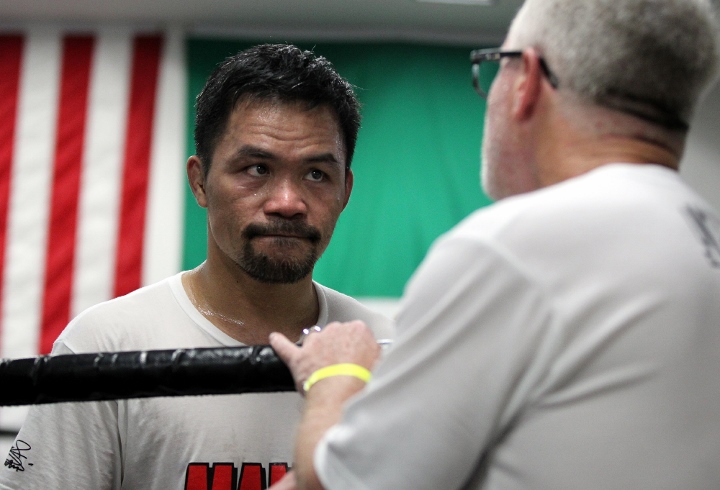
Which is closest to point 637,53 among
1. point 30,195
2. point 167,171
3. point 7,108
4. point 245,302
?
point 245,302

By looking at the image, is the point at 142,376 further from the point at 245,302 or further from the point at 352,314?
the point at 352,314

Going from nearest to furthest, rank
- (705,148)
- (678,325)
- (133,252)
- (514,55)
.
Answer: (678,325) → (514,55) → (133,252) → (705,148)

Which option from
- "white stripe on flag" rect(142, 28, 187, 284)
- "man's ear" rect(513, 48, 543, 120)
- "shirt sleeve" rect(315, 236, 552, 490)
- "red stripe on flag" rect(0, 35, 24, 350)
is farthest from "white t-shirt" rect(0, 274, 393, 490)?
"red stripe on flag" rect(0, 35, 24, 350)

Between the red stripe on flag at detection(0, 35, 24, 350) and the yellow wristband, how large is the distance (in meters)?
2.93

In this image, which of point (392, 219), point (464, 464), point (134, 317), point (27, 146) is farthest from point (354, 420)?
point (27, 146)

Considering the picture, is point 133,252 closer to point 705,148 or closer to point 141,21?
point 141,21

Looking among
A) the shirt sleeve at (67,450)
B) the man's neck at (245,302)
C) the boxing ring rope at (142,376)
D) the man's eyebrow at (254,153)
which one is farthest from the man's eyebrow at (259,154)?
the boxing ring rope at (142,376)

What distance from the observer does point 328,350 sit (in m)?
1.00

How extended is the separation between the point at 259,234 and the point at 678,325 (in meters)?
1.00

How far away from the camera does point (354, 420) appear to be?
2.62 feet

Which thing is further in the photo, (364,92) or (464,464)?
(364,92)

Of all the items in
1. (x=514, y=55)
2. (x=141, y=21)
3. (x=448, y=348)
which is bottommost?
(x=448, y=348)
